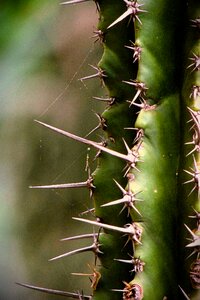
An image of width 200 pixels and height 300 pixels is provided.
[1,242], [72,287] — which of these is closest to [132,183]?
[72,287]

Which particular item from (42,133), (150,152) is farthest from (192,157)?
(42,133)

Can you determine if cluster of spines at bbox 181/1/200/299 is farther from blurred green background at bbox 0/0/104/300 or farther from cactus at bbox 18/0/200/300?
blurred green background at bbox 0/0/104/300

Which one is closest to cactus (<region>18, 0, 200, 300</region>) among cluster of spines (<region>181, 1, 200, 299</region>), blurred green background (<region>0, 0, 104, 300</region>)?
cluster of spines (<region>181, 1, 200, 299</region>)

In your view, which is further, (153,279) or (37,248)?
(37,248)

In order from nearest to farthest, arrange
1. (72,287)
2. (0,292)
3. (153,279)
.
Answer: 1. (153,279)
2. (72,287)
3. (0,292)

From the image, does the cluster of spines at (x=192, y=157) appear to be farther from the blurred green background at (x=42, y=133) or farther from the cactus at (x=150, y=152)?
the blurred green background at (x=42, y=133)

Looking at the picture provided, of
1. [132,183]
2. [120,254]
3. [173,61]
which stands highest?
[173,61]

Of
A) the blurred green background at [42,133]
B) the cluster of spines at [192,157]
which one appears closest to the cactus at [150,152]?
the cluster of spines at [192,157]

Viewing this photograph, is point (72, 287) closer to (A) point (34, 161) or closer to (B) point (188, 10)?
(A) point (34, 161)
